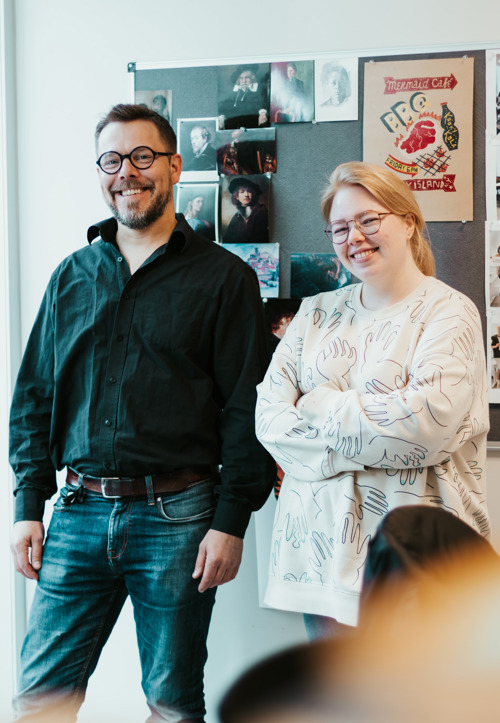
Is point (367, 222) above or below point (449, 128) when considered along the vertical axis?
below

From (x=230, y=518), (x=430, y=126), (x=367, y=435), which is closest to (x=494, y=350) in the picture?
(x=430, y=126)

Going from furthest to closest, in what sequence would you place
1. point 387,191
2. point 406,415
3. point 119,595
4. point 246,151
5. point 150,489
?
point 246,151
point 119,595
point 150,489
point 387,191
point 406,415

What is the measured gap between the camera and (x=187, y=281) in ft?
5.22

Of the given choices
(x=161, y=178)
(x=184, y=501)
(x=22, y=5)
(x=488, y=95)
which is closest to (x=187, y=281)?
(x=161, y=178)

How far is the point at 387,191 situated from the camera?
4.62 ft

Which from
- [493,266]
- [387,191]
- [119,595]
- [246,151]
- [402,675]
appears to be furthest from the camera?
[246,151]

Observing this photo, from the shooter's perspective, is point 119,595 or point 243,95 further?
point 243,95

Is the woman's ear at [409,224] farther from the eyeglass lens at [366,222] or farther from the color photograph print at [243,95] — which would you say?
the color photograph print at [243,95]

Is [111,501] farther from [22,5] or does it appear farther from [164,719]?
[22,5]

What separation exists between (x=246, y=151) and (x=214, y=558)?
112 cm

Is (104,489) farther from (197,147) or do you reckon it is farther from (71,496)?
(197,147)

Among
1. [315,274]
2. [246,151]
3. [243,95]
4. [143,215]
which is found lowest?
[315,274]

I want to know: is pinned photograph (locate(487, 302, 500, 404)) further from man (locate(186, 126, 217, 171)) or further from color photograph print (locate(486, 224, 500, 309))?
man (locate(186, 126, 217, 171))

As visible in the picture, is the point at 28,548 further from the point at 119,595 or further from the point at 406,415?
the point at 406,415
